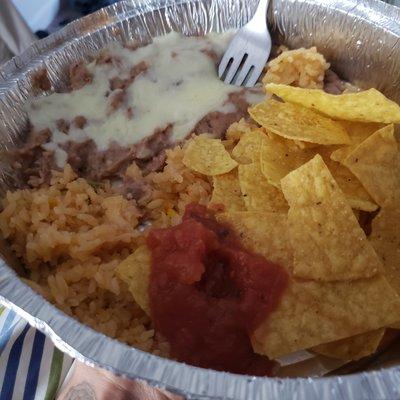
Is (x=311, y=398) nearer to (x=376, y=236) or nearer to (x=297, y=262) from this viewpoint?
(x=297, y=262)

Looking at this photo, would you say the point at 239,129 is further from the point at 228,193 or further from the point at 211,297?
the point at 211,297

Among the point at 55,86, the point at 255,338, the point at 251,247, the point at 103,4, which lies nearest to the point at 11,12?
the point at 103,4

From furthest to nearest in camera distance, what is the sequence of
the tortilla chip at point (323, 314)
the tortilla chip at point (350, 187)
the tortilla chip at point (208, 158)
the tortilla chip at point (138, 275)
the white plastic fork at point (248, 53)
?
1. the white plastic fork at point (248, 53)
2. the tortilla chip at point (208, 158)
3. the tortilla chip at point (350, 187)
4. the tortilla chip at point (138, 275)
5. the tortilla chip at point (323, 314)

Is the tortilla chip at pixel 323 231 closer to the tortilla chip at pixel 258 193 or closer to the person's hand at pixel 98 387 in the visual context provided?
the tortilla chip at pixel 258 193

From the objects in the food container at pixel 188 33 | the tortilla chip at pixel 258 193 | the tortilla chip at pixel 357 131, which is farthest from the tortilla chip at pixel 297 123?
the food container at pixel 188 33

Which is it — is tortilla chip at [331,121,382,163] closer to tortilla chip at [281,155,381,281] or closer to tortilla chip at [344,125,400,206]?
tortilla chip at [344,125,400,206]

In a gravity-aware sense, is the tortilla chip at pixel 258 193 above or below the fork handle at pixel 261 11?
below

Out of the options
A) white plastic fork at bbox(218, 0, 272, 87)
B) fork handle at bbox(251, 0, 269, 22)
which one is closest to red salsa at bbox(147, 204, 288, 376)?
white plastic fork at bbox(218, 0, 272, 87)
